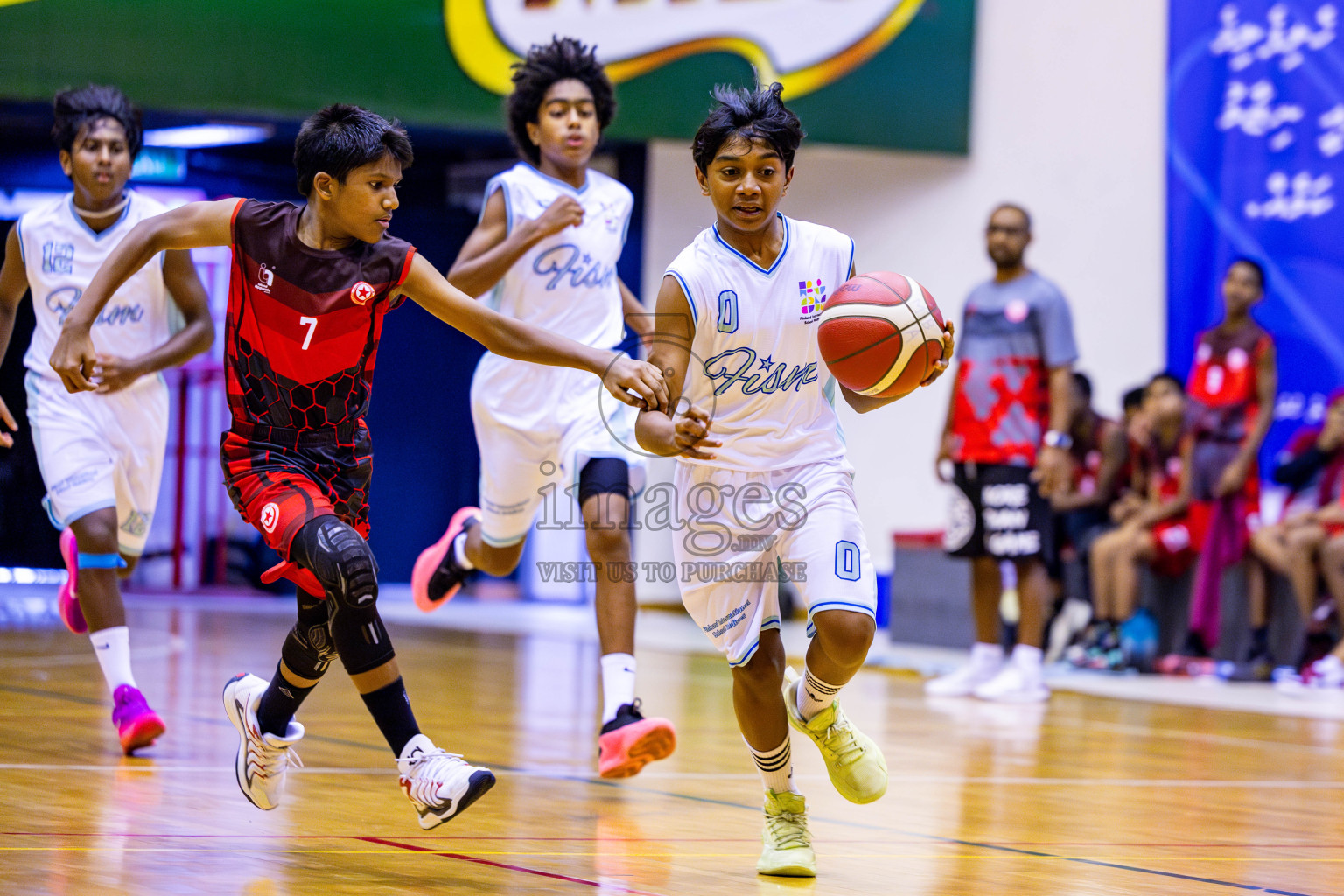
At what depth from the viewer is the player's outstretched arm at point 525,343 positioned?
10.5 feet

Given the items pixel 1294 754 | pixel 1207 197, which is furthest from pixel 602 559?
pixel 1207 197

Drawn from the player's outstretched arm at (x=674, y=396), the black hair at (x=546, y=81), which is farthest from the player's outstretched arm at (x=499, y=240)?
the player's outstretched arm at (x=674, y=396)

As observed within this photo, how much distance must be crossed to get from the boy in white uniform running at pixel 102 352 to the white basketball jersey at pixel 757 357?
6.80ft

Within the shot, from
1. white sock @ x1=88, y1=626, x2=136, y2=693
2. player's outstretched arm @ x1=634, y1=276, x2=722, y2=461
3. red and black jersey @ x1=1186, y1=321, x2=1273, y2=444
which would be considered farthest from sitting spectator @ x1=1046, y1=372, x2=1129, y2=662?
player's outstretched arm @ x1=634, y1=276, x2=722, y2=461

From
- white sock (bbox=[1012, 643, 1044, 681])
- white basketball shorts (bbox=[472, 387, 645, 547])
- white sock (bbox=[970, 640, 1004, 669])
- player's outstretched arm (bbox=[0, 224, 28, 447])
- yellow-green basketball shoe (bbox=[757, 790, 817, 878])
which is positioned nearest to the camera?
yellow-green basketball shoe (bbox=[757, 790, 817, 878])

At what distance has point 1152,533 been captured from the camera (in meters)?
8.30

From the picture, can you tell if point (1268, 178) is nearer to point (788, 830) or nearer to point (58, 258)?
point (58, 258)

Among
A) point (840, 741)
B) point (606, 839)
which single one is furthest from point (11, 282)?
point (840, 741)

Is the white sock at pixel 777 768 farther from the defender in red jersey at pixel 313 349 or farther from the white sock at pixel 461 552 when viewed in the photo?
the white sock at pixel 461 552

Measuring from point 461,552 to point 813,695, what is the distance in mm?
2627

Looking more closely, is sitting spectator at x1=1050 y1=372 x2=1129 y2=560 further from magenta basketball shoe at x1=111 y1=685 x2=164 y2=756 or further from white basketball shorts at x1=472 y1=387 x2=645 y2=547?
magenta basketball shoe at x1=111 y1=685 x2=164 y2=756

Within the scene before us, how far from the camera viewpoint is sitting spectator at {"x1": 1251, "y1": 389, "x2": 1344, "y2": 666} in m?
7.69

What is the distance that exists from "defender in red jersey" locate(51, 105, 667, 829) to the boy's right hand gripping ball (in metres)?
0.48

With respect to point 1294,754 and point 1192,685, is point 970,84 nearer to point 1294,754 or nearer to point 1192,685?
point 1192,685
